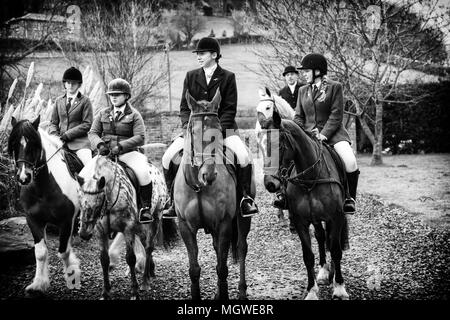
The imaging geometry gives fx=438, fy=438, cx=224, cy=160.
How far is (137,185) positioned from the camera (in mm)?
6113

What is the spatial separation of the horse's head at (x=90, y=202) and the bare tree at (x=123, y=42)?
1198 cm

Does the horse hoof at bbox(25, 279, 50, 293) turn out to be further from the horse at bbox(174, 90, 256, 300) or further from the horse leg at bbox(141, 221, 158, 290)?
the horse at bbox(174, 90, 256, 300)

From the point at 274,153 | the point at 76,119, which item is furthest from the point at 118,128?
the point at 274,153

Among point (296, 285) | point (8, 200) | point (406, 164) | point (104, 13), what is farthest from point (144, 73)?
point (296, 285)

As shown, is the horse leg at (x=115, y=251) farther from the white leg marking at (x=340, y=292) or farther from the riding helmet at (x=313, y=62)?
the riding helmet at (x=313, y=62)

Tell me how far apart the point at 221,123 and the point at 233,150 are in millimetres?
367

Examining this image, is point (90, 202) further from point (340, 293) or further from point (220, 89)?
point (340, 293)

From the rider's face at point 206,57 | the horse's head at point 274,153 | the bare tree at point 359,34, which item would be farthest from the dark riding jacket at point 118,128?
the bare tree at point 359,34

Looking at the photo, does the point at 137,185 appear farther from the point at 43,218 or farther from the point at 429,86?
the point at 429,86

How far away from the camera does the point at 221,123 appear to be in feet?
17.8

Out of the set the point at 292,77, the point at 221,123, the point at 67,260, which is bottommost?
the point at 67,260

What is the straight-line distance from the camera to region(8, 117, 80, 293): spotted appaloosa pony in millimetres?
5562

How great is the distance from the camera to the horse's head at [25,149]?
17.7 ft

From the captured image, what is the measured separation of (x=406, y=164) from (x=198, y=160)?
14.2 m
